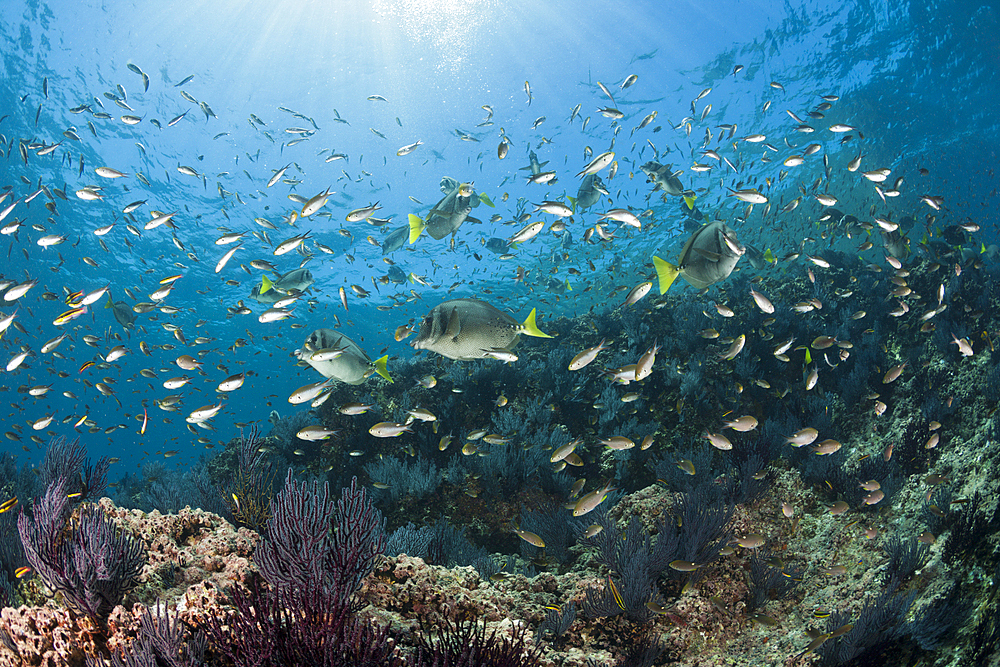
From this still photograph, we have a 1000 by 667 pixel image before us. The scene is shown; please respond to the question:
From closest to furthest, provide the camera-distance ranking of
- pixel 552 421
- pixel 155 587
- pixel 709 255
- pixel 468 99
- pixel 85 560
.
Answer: pixel 85 560, pixel 155 587, pixel 709 255, pixel 552 421, pixel 468 99

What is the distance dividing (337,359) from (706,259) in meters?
3.35

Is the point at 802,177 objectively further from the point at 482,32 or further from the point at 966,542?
the point at 966,542

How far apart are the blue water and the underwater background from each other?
0.19 m

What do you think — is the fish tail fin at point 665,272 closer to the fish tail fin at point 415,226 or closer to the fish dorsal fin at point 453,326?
the fish dorsal fin at point 453,326

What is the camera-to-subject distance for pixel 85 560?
229 cm

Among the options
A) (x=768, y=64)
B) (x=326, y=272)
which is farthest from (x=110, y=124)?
(x=768, y=64)

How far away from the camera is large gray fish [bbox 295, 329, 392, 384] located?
3.66 m

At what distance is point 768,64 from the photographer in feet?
67.2

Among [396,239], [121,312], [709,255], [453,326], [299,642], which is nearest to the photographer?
[299,642]

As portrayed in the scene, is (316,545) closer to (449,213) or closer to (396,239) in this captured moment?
(449,213)

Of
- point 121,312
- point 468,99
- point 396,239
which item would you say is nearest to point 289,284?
point 396,239

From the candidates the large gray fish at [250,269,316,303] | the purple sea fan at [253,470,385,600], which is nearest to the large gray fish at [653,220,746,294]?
the purple sea fan at [253,470,385,600]

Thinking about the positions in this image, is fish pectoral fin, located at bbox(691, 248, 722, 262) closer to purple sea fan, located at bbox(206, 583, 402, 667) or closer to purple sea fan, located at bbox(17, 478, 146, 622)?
purple sea fan, located at bbox(206, 583, 402, 667)

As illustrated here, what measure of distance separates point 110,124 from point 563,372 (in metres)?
26.2
